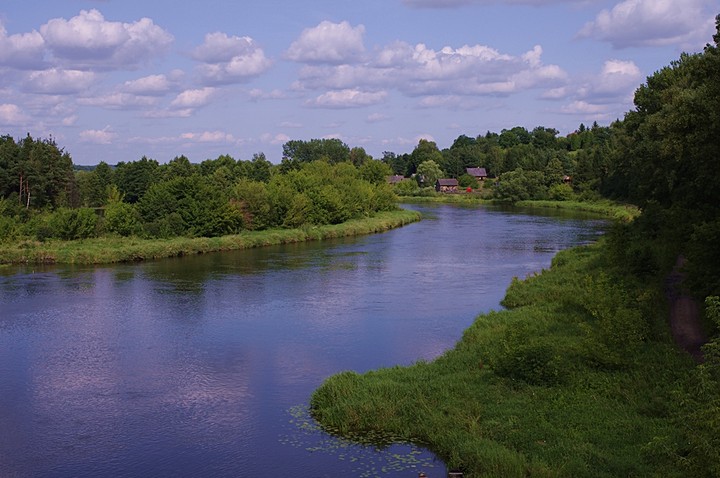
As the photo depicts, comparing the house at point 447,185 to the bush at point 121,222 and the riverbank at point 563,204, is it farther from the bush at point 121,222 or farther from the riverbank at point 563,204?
the bush at point 121,222

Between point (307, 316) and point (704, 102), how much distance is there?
50.2 ft

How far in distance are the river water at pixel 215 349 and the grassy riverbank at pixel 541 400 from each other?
2.95 ft

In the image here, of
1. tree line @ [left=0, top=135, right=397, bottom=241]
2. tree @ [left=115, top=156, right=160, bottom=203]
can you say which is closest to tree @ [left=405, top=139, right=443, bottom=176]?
tree line @ [left=0, top=135, right=397, bottom=241]

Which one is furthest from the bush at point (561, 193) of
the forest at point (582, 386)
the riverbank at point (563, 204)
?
the forest at point (582, 386)

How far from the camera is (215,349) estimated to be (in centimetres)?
2216

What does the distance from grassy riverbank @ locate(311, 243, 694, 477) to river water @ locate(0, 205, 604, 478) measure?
899 mm

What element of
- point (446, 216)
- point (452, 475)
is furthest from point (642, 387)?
point (446, 216)

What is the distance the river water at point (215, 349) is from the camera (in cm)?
1425

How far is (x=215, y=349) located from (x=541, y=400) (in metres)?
11.1

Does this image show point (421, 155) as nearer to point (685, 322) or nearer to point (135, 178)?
point (135, 178)

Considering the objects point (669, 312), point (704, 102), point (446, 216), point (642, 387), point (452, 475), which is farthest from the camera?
point (446, 216)

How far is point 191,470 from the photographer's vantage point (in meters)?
13.7

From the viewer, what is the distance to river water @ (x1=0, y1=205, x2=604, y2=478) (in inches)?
561

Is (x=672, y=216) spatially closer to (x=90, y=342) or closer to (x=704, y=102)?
(x=704, y=102)
